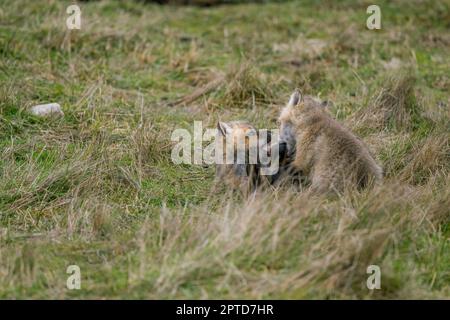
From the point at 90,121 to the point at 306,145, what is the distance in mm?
2736

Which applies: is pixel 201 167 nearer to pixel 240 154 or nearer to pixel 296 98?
pixel 240 154

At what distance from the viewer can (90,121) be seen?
30.4 feet

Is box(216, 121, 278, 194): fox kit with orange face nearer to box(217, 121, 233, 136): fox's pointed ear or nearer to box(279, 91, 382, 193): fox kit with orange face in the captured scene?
box(217, 121, 233, 136): fox's pointed ear

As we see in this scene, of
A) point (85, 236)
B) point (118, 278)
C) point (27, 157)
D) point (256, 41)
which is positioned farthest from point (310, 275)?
point (256, 41)

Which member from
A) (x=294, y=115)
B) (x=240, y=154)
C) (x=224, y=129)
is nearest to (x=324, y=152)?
(x=240, y=154)

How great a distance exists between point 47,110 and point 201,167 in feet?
6.64

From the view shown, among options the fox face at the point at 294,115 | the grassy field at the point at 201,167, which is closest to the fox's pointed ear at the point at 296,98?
the fox face at the point at 294,115

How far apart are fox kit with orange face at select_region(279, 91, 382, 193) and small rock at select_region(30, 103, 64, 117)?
269 centimetres

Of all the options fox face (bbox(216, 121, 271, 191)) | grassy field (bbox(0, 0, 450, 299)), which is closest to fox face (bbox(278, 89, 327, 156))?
fox face (bbox(216, 121, 271, 191))

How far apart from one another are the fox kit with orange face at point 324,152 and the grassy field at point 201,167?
0.97 ft

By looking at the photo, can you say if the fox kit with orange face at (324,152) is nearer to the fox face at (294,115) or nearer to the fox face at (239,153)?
the fox face at (294,115)
